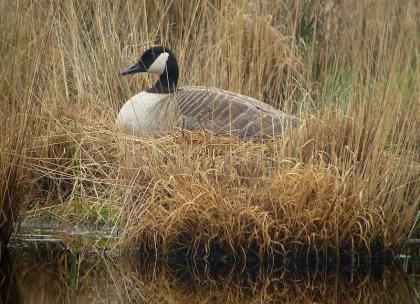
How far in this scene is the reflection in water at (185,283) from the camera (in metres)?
7.67

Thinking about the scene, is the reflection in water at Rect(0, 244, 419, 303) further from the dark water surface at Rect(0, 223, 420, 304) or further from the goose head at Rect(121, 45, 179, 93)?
the goose head at Rect(121, 45, 179, 93)

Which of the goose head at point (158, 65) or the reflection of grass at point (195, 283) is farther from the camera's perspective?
the goose head at point (158, 65)

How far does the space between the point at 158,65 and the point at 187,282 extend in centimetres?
323

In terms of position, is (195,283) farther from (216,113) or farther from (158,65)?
(158,65)

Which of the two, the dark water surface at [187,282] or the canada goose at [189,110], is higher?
the canada goose at [189,110]

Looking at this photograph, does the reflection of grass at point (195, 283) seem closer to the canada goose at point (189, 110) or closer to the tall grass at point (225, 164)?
the tall grass at point (225, 164)

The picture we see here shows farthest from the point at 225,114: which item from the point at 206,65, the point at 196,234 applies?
the point at 196,234

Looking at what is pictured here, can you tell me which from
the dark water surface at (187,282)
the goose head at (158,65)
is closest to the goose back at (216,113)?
the goose head at (158,65)

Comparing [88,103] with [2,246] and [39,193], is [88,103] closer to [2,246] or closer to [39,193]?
[39,193]

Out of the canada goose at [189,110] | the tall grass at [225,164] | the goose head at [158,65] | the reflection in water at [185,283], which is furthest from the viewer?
the goose head at [158,65]

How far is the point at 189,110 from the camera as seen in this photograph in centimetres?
1034

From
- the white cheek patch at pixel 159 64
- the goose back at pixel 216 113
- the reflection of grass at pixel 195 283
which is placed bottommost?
the reflection of grass at pixel 195 283

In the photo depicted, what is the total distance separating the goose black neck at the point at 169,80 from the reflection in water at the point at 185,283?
2.85 m

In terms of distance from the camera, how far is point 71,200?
895 cm
